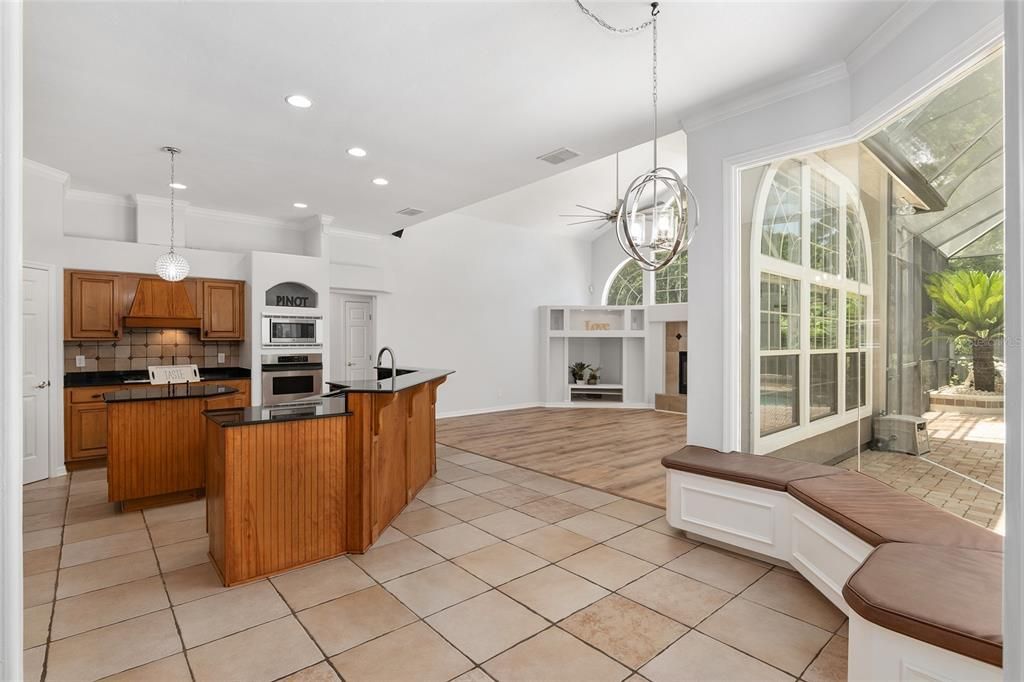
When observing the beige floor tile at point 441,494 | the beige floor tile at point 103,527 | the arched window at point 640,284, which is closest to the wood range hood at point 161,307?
the beige floor tile at point 103,527

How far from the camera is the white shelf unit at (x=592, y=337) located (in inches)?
394

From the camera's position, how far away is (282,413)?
314 centimetres

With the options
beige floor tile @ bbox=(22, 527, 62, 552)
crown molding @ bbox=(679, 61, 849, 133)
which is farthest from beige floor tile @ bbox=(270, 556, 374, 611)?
crown molding @ bbox=(679, 61, 849, 133)

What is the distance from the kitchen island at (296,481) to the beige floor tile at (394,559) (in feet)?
A: 0.31

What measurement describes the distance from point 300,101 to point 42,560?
3.24 m

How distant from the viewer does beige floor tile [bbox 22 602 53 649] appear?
7.61 feet

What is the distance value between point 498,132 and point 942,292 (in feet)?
9.74

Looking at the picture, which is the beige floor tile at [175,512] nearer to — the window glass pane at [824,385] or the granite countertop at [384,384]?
the granite countertop at [384,384]

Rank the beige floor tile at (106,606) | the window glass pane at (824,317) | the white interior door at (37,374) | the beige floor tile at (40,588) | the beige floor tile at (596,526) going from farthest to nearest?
the white interior door at (37,374) → the beige floor tile at (596,526) → the window glass pane at (824,317) → the beige floor tile at (40,588) → the beige floor tile at (106,606)

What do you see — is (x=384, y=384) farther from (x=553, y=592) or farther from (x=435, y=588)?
(x=553, y=592)

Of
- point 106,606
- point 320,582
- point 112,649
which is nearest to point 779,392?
point 320,582

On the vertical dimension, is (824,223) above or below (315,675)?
above

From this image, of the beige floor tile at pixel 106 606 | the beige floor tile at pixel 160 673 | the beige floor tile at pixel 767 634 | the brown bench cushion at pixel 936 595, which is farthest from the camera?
the beige floor tile at pixel 106 606

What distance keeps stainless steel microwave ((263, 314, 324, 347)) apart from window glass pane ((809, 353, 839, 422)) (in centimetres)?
563
